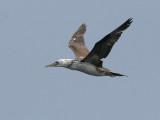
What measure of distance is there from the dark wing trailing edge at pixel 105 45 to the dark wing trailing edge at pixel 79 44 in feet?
5.90

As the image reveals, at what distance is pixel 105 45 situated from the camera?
19.5 meters

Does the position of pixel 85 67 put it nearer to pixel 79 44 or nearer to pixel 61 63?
pixel 61 63

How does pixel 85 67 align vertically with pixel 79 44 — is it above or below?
below

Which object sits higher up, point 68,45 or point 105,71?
point 68,45

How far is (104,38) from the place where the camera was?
62.8 ft

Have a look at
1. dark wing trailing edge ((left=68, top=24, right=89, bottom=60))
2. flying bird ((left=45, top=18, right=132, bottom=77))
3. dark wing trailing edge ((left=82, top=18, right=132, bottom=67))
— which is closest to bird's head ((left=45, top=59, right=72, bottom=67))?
flying bird ((left=45, top=18, right=132, bottom=77))

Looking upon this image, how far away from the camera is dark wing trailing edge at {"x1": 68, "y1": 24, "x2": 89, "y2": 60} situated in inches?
901

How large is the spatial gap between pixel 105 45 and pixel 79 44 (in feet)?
15.7

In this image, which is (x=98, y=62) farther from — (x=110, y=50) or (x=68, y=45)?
(x=68, y=45)

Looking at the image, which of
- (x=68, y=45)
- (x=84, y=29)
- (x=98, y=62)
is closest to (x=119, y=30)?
(x=98, y=62)

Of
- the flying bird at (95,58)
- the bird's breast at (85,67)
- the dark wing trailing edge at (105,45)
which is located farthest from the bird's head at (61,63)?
the dark wing trailing edge at (105,45)

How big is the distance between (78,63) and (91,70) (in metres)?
0.63

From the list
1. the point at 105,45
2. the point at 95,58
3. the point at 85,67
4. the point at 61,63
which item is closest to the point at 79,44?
the point at 61,63

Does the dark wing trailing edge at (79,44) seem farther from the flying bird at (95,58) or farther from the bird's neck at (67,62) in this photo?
the bird's neck at (67,62)
